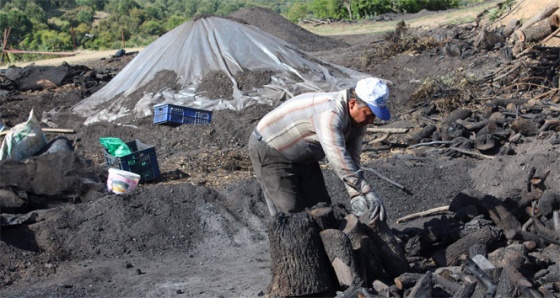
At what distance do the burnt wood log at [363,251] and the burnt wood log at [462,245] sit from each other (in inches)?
23.6

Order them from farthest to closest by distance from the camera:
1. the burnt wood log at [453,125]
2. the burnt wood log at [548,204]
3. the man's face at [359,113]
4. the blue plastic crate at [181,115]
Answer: the blue plastic crate at [181,115], the burnt wood log at [453,125], the burnt wood log at [548,204], the man's face at [359,113]

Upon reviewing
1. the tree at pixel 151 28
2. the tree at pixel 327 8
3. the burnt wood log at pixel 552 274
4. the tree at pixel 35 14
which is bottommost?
the tree at pixel 151 28

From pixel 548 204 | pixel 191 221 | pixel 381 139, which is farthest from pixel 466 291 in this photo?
pixel 381 139

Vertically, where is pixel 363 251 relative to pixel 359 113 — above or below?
below

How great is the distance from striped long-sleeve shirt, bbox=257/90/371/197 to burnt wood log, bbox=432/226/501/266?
105 centimetres

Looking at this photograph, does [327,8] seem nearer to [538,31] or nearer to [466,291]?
[538,31]

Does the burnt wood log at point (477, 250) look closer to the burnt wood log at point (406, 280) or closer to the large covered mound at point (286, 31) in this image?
the burnt wood log at point (406, 280)

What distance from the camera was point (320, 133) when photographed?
5.21m

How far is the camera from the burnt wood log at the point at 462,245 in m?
5.86

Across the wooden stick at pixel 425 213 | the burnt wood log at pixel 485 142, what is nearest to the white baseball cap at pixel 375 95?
the wooden stick at pixel 425 213

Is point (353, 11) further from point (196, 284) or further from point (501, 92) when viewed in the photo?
point (196, 284)

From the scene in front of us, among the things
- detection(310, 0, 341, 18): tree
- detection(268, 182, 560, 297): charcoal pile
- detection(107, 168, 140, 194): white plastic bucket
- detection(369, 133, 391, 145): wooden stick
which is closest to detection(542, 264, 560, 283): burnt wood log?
detection(268, 182, 560, 297): charcoal pile

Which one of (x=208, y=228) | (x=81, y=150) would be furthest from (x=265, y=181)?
(x=81, y=150)

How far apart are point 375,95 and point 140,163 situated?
17.3 feet
